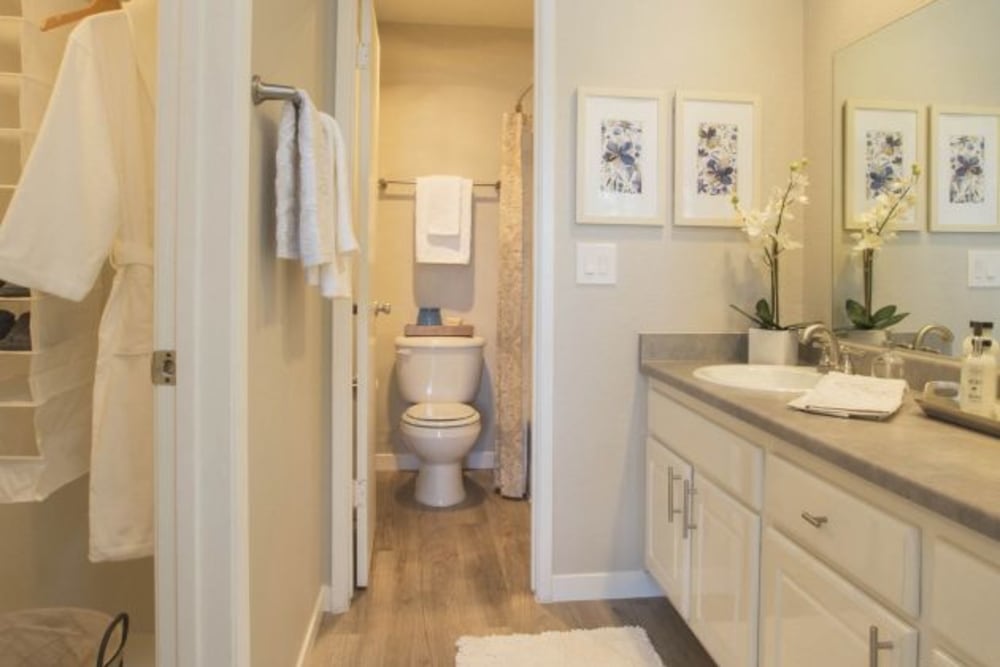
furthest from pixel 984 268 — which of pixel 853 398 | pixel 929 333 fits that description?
pixel 853 398

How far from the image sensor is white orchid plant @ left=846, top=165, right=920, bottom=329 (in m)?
1.60

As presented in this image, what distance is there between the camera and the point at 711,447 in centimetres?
147

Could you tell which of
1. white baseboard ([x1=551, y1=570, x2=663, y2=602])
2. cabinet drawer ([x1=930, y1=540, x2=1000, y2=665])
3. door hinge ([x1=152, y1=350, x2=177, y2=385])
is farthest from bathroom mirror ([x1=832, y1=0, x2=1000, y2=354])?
door hinge ([x1=152, y1=350, x2=177, y2=385])

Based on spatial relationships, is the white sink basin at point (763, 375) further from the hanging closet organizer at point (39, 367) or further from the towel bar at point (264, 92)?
the hanging closet organizer at point (39, 367)

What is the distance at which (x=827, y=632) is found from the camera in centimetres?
101

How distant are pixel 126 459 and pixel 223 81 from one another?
768 mm

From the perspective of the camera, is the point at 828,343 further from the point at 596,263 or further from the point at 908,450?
the point at 908,450

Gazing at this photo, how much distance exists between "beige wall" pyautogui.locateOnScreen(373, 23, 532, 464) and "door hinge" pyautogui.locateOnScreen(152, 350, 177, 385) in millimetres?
2317

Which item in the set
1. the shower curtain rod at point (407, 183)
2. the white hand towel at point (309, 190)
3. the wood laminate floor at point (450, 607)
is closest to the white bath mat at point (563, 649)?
the wood laminate floor at point (450, 607)

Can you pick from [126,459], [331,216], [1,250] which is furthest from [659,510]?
[1,250]

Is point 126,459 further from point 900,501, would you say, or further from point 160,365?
point 900,501

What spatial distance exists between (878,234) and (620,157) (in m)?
0.78

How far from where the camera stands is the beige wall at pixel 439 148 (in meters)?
3.32

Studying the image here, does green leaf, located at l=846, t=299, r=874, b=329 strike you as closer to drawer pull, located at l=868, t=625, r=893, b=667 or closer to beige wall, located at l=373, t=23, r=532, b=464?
drawer pull, located at l=868, t=625, r=893, b=667
